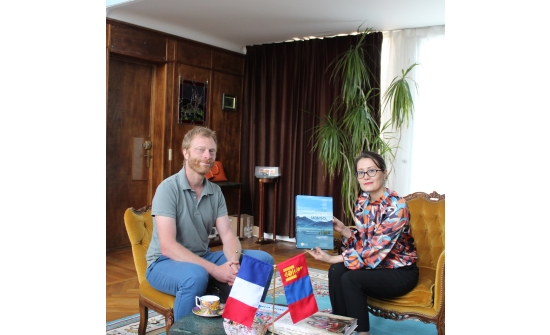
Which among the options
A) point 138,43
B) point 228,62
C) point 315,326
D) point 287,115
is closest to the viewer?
point 315,326

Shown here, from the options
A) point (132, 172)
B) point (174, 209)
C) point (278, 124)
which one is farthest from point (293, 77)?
point (174, 209)

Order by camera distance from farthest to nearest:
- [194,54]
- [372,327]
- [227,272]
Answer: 1. [194,54]
2. [372,327]
3. [227,272]

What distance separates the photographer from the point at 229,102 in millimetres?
6465

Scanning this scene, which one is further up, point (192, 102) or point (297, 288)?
point (192, 102)

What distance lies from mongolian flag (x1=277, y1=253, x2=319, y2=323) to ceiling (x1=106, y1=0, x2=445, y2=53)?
340 centimetres

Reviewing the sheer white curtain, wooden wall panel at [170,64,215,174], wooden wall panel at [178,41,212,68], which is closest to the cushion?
the sheer white curtain

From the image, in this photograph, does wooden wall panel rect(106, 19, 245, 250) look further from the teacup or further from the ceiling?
the teacup

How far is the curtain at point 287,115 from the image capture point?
5.93 m

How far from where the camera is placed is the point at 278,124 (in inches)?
251

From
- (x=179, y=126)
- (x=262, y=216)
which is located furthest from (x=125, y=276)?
(x=262, y=216)

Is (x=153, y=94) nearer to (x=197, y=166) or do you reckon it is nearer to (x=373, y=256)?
(x=197, y=166)

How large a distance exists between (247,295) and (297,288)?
214 millimetres
